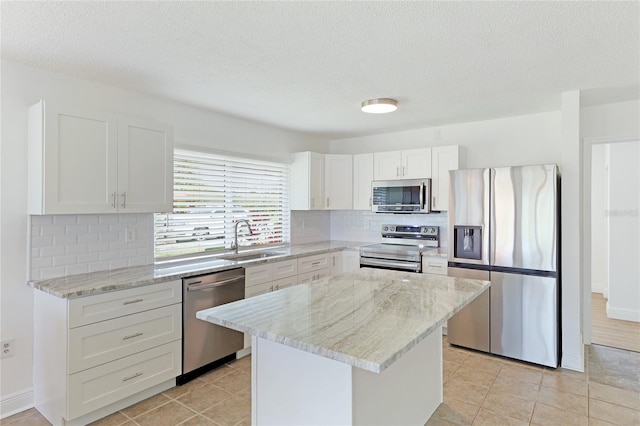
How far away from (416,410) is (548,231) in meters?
2.04

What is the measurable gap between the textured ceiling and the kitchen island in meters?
1.50

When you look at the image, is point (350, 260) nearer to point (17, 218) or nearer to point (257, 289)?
point (257, 289)

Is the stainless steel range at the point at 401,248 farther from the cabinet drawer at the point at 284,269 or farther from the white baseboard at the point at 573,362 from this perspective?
the white baseboard at the point at 573,362

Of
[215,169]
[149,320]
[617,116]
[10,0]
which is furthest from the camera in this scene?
[215,169]

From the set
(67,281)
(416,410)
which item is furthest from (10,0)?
(416,410)

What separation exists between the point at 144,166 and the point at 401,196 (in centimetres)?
284

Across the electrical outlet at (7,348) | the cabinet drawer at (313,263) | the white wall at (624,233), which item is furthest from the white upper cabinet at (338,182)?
the electrical outlet at (7,348)

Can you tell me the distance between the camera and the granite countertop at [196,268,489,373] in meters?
1.37

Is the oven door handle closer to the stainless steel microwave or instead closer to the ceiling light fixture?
the stainless steel microwave

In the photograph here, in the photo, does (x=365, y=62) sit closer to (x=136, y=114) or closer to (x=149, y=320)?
(x=136, y=114)

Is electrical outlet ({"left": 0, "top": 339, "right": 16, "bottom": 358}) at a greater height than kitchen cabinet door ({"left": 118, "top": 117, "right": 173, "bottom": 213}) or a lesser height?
lesser

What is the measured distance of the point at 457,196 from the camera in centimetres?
371

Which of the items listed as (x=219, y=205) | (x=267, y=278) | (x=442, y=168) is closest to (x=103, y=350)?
(x=267, y=278)

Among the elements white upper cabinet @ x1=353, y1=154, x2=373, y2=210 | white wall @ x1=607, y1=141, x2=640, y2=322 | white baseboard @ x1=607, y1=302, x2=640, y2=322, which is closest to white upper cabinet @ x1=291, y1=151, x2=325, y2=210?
white upper cabinet @ x1=353, y1=154, x2=373, y2=210
